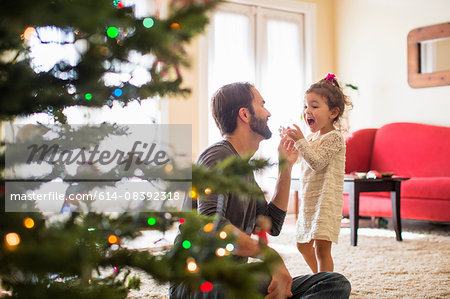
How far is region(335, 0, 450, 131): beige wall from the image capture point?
5219 mm

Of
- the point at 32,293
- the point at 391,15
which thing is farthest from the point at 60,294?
the point at 391,15

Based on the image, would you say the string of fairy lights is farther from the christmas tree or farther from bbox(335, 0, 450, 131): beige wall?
bbox(335, 0, 450, 131): beige wall

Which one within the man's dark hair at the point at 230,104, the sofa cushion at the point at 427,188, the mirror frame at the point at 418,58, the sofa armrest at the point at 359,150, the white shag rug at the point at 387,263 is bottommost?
the white shag rug at the point at 387,263

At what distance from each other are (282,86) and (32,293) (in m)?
5.52

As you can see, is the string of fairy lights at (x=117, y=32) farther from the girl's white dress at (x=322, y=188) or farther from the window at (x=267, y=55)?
the window at (x=267, y=55)

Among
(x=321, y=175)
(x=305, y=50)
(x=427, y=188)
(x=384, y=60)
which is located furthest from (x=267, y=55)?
(x=321, y=175)

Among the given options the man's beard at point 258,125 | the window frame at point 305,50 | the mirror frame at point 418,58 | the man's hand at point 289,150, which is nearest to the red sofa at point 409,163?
A: the mirror frame at point 418,58

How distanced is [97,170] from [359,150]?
4751 mm

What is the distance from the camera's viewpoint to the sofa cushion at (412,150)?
4.81 meters

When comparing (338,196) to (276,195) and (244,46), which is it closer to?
(276,195)

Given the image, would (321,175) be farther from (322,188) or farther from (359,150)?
(359,150)

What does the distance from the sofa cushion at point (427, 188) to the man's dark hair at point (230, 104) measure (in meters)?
2.94

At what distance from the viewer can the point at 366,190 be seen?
378cm

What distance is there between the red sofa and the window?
0.97 meters
